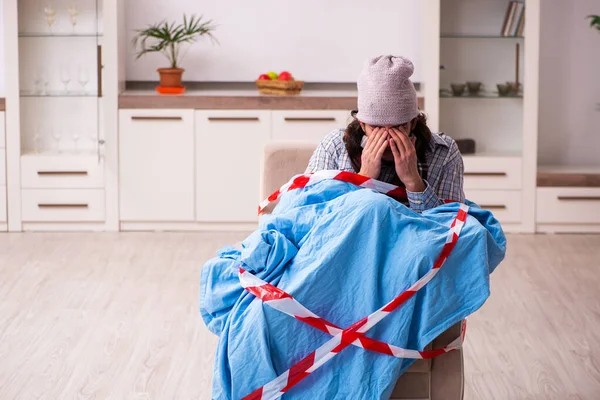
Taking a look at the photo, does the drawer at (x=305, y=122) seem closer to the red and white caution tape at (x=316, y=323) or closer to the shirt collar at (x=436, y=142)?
the shirt collar at (x=436, y=142)

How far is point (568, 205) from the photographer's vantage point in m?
5.32

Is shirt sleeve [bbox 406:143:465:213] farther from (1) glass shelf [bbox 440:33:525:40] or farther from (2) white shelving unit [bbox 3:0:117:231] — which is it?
(2) white shelving unit [bbox 3:0:117:231]

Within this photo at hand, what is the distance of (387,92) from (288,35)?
340cm

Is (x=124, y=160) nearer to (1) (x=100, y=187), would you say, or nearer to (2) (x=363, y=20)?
(1) (x=100, y=187)

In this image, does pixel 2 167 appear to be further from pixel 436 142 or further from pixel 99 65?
pixel 436 142

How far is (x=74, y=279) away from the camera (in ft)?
14.1

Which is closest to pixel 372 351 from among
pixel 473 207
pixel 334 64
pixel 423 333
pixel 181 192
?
pixel 423 333

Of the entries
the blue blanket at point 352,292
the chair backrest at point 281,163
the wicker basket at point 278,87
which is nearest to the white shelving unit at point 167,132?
the wicker basket at point 278,87

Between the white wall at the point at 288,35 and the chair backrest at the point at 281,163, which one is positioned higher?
the white wall at the point at 288,35

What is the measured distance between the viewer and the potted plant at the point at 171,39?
5.42 m

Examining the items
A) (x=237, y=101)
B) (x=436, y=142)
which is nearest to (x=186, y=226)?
(x=237, y=101)

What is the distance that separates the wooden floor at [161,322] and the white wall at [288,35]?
120 cm

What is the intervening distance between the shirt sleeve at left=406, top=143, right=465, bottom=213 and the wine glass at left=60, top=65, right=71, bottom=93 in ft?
11.2

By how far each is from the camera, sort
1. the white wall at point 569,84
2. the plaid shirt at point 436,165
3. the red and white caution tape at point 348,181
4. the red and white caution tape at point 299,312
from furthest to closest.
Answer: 1. the white wall at point 569,84
2. the plaid shirt at point 436,165
3. the red and white caution tape at point 348,181
4. the red and white caution tape at point 299,312
